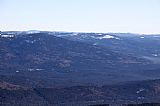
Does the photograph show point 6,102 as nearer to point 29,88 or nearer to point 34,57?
point 29,88

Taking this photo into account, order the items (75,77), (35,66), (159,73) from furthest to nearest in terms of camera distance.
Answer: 1. (35,66)
2. (159,73)
3. (75,77)

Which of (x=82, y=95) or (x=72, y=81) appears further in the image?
(x=72, y=81)

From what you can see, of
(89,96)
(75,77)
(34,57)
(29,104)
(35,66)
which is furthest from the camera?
(34,57)

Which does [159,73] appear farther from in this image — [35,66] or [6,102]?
[6,102]

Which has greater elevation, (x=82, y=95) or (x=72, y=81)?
(x=82, y=95)

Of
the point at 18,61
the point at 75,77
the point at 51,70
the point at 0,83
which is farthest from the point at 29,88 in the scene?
the point at 18,61

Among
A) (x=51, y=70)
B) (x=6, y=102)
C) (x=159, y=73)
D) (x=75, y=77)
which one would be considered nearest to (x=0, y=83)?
(x=6, y=102)

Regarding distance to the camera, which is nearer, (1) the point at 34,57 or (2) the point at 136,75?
(2) the point at 136,75

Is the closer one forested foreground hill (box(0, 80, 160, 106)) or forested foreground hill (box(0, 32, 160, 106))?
forested foreground hill (box(0, 80, 160, 106))

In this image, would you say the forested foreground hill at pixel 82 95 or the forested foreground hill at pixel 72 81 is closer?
the forested foreground hill at pixel 82 95
